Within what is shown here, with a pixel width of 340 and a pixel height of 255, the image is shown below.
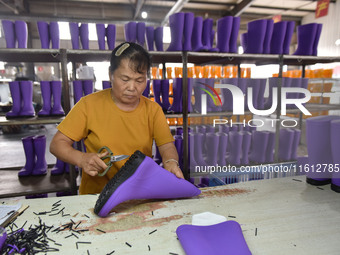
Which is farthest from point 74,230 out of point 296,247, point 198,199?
point 296,247

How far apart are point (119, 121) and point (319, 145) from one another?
1.05 metres

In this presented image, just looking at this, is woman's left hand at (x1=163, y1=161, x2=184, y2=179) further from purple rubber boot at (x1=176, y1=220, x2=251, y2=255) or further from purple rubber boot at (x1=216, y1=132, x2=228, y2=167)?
purple rubber boot at (x1=216, y1=132, x2=228, y2=167)

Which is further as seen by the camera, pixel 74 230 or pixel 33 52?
pixel 33 52

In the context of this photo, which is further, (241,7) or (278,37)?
(241,7)

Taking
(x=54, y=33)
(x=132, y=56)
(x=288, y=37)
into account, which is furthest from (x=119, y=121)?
(x=288, y=37)

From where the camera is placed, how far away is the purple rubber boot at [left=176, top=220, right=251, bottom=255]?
0.69 metres

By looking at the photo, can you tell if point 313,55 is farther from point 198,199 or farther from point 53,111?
point 53,111

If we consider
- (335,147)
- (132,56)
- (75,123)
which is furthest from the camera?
(75,123)

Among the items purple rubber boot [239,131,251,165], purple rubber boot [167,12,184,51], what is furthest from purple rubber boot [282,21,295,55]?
purple rubber boot [167,12,184,51]

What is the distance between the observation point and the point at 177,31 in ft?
7.91

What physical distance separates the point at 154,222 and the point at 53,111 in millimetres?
1870

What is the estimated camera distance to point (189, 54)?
7.99ft

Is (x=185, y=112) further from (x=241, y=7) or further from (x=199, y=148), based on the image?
(x=241, y=7)

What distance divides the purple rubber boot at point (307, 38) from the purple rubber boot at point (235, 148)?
4.40ft
